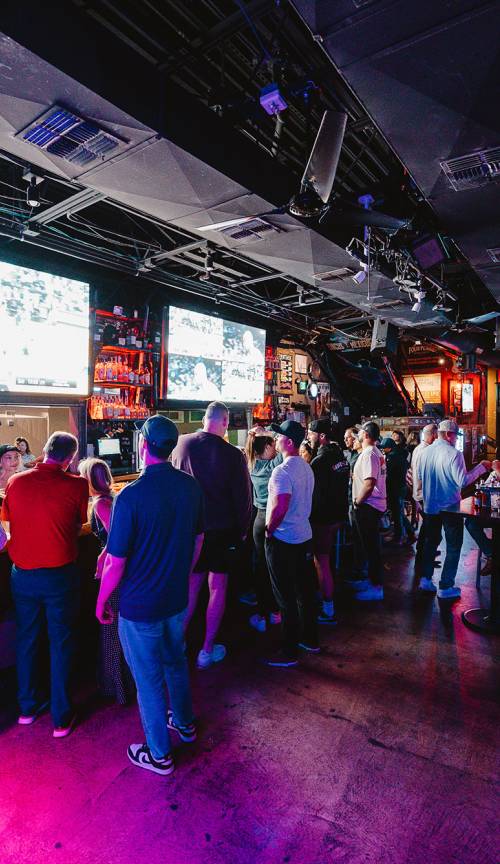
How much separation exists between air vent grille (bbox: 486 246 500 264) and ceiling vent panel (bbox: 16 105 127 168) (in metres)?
3.68

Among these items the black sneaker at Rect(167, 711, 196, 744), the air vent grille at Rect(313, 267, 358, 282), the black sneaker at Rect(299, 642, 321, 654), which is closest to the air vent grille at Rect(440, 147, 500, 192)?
the air vent grille at Rect(313, 267, 358, 282)

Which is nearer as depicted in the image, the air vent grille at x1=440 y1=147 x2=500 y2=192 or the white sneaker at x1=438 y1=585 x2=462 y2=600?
the air vent grille at x1=440 y1=147 x2=500 y2=192

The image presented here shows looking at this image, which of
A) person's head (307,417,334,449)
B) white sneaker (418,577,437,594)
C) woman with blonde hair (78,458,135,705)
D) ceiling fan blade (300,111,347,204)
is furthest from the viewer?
white sneaker (418,577,437,594)

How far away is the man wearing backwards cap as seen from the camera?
4.63m

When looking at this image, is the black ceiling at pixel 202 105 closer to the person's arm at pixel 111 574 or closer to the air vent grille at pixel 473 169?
the air vent grille at pixel 473 169

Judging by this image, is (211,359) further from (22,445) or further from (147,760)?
(147,760)

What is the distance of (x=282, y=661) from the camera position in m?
3.28

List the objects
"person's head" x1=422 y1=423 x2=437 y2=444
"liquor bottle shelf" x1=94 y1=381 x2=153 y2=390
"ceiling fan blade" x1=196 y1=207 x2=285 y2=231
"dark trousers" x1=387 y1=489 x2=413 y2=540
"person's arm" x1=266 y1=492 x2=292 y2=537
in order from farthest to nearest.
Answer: "dark trousers" x1=387 y1=489 x2=413 y2=540 → "liquor bottle shelf" x1=94 y1=381 x2=153 y2=390 → "person's head" x1=422 y1=423 x2=437 y2=444 → "ceiling fan blade" x1=196 y1=207 x2=285 y2=231 → "person's arm" x1=266 y1=492 x2=292 y2=537

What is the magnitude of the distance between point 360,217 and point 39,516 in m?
3.63

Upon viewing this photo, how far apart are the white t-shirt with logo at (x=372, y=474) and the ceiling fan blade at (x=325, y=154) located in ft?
7.84

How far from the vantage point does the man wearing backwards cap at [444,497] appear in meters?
4.63

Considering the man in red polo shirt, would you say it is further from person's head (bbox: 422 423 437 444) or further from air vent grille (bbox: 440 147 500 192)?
person's head (bbox: 422 423 437 444)

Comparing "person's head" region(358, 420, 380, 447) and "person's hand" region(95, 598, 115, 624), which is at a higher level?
"person's head" region(358, 420, 380, 447)

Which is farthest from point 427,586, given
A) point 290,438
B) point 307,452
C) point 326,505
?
point 290,438
